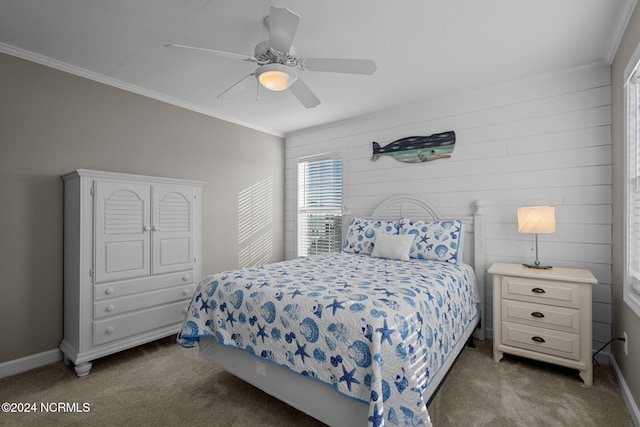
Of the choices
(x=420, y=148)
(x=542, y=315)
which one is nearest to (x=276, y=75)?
(x=420, y=148)

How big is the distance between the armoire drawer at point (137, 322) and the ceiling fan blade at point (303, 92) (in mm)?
2214

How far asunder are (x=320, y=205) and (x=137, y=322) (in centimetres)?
261

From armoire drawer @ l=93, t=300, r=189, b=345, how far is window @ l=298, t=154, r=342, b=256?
2006mm

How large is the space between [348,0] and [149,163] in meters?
2.50

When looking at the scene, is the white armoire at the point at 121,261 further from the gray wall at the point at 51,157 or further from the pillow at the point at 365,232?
the pillow at the point at 365,232

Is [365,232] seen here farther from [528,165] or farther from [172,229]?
[172,229]

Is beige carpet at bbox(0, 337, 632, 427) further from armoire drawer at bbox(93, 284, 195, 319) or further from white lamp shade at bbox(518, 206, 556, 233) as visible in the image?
white lamp shade at bbox(518, 206, 556, 233)

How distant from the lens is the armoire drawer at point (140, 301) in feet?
8.15

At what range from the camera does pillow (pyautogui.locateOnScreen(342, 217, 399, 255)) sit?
3350mm

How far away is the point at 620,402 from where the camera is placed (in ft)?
6.41

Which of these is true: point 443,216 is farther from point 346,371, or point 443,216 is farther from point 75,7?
point 75,7

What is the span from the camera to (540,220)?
2.51 metres

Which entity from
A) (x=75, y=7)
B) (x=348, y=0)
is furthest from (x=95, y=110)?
(x=348, y=0)

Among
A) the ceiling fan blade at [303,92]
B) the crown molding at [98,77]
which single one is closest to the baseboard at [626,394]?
the ceiling fan blade at [303,92]
